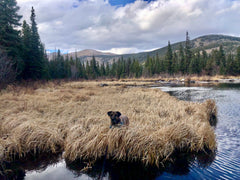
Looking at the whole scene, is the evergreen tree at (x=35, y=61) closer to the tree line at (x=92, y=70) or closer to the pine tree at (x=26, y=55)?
the pine tree at (x=26, y=55)

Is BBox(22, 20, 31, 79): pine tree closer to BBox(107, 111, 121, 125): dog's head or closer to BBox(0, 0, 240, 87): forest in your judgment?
BBox(0, 0, 240, 87): forest

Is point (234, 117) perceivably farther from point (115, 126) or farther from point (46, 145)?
point (46, 145)

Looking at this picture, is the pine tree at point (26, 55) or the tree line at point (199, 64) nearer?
the pine tree at point (26, 55)

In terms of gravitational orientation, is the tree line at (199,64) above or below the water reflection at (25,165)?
above

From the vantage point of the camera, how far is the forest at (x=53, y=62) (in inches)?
776

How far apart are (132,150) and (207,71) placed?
57789mm

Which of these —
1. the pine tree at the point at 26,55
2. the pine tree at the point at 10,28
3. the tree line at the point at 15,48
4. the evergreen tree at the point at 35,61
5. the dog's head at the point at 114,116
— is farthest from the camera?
the evergreen tree at the point at 35,61

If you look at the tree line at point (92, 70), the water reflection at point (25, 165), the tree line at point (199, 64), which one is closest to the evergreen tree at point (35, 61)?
the water reflection at point (25, 165)

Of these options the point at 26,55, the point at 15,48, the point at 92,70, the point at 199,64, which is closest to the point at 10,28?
the point at 15,48

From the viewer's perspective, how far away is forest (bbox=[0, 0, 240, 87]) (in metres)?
19.7

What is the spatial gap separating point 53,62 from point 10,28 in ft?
107

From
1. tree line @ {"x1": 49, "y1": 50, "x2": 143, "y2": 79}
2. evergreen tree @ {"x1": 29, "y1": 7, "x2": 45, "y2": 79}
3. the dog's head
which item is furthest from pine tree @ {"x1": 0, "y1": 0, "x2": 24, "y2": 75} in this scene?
tree line @ {"x1": 49, "y1": 50, "x2": 143, "y2": 79}

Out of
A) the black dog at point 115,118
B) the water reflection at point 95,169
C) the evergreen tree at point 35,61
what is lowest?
the water reflection at point 95,169

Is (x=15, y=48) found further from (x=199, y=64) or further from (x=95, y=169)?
(x=199, y=64)
